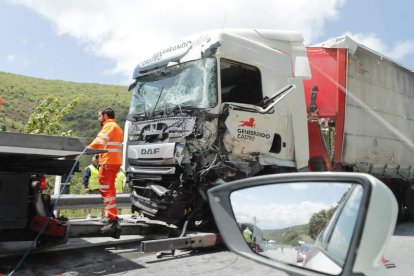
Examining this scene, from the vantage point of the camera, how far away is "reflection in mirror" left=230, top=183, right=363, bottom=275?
156 centimetres

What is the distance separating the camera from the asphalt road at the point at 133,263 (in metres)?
4.66

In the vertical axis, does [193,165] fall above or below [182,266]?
above

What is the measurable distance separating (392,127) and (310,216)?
8.33 m

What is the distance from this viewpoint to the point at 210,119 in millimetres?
5883

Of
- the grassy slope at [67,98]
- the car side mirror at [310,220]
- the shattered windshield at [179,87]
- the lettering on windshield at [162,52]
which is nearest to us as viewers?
the car side mirror at [310,220]

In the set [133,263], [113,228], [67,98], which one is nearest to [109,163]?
[113,228]

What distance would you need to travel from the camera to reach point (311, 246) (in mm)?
1661

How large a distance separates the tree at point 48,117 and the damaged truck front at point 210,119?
8.36 metres

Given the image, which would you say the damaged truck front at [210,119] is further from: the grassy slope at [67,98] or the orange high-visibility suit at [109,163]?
the grassy slope at [67,98]

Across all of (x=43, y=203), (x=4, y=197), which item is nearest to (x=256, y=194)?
(x=4, y=197)

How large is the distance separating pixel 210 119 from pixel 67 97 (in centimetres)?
6778

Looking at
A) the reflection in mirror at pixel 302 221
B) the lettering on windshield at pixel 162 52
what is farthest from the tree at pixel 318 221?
the lettering on windshield at pixel 162 52

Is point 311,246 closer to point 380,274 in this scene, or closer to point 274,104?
point 380,274

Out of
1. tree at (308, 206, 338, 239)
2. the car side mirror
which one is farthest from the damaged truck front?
tree at (308, 206, 338, 239)
